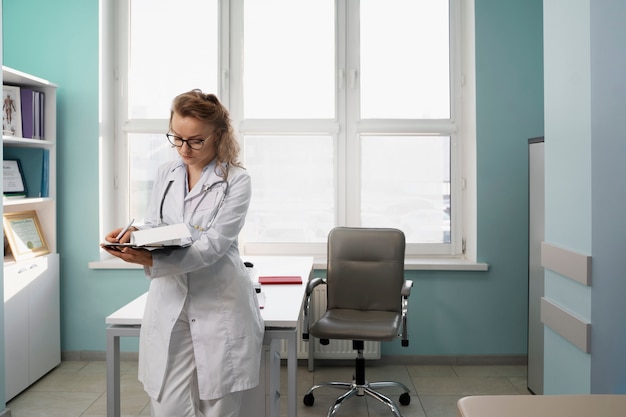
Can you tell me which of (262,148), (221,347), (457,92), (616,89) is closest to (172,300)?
(221,347)

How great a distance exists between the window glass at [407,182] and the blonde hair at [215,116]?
218cm

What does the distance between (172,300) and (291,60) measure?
102 inches

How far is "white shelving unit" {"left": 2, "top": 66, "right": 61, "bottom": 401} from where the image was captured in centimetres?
333

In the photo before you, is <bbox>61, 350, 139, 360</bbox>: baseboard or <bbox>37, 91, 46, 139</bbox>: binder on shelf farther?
<bbox>61, 350, 139, 360</bbox>: baseboard

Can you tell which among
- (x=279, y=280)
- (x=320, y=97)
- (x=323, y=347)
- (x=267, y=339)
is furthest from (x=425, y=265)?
(x=267, y=339)

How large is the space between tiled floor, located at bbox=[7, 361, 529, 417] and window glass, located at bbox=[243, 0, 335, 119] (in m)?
1.84

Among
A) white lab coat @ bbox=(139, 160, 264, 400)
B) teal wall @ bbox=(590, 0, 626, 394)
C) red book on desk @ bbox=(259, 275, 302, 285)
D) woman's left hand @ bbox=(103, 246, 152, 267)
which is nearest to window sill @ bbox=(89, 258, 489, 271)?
red book on desk @ bbox=(259, 275, 302, 285)

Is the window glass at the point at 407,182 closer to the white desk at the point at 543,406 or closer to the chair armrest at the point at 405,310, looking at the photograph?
the chair armrest at the point at 405,310

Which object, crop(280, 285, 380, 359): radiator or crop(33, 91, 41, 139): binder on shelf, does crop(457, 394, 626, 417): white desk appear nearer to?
crop(280, 285, 380, 359): radiator

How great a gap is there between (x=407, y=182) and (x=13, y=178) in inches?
103

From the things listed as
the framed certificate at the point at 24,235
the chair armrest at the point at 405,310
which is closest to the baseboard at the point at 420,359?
the framed certificate at the point at 24,235

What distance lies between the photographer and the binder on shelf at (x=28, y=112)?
140 inches

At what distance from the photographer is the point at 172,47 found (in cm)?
415

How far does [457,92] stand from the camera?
4.13 meters
